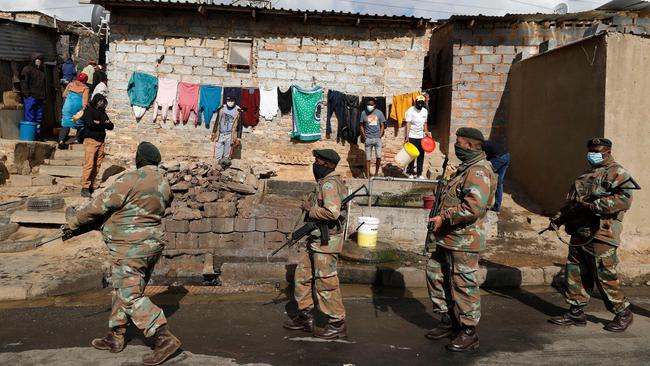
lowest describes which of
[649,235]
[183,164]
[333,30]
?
[649,235]

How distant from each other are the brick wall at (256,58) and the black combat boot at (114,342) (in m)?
8.92

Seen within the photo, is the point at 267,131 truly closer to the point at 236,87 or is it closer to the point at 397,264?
the point at 236,87

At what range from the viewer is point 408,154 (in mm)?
11039

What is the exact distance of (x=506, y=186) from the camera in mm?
12016

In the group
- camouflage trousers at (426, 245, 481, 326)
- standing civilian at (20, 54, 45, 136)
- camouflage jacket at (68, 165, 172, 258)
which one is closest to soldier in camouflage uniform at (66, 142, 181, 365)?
camouflage jacket at (68, 165, 172, 258)

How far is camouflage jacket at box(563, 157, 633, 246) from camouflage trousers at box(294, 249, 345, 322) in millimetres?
2701

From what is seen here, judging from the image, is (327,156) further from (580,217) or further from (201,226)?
(201,226)

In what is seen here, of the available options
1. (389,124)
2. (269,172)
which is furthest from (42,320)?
(389,124)

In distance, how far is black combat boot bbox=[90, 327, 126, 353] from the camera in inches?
178

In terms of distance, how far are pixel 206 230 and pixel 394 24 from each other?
7218 mm

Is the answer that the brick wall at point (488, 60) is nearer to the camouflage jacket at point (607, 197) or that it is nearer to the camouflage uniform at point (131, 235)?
the camouflage jacket at point (607, 197)

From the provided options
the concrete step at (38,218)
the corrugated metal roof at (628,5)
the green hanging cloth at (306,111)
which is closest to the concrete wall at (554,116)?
the corrugated metal roof at (628,5)

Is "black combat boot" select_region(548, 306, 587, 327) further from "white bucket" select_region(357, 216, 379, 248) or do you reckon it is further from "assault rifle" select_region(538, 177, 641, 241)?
"white bucket" select_region(357, 216, 379, 248)

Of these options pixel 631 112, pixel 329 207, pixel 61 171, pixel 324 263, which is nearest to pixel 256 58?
pixel 61 171
